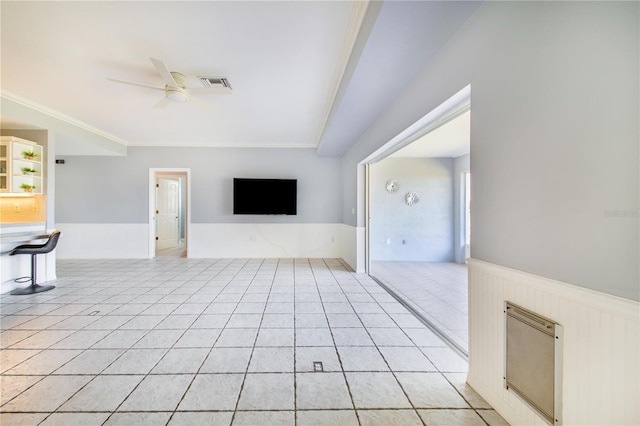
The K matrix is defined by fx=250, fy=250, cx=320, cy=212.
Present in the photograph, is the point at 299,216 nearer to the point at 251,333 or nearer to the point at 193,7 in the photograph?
the point at 251,333

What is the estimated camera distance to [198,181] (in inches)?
229

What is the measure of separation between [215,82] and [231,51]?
70 centimetres

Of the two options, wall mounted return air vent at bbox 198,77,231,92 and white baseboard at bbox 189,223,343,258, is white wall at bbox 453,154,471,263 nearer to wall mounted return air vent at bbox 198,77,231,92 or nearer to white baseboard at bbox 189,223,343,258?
white baseboard at bbox 189,223,343,258

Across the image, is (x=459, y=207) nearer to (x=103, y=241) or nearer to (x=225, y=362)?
(x=225, y=362)

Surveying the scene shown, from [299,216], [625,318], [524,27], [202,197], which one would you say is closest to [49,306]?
[202,197]

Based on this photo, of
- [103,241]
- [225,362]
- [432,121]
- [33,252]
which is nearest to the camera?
[225,362]

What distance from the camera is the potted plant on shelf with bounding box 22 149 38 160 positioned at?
3.71m

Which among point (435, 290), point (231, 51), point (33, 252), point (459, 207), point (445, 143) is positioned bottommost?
point (435, 290)

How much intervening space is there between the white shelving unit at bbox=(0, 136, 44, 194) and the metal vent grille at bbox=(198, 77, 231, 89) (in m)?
3.05

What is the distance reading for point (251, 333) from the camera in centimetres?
229

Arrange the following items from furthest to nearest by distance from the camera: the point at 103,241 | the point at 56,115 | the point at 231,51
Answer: the point at 103,241 → the point at 56,115 → the point at 231,51

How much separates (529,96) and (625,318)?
996 mm

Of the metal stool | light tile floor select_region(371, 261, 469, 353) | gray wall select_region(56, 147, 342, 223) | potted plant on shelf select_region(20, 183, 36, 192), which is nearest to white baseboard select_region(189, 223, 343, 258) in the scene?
gray wall select_region(56, 147, 342, 223)

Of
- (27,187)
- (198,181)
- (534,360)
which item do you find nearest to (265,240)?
(198,181)
